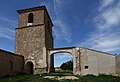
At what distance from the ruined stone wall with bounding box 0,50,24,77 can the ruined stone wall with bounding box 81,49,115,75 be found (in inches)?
319

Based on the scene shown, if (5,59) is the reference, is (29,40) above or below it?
above

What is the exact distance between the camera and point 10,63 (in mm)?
16969

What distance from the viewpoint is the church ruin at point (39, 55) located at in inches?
681

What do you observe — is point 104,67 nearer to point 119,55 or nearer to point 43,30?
point 119,55

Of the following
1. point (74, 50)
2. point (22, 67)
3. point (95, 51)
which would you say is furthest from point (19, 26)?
point (95, 51)

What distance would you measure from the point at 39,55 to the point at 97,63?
7607 mm

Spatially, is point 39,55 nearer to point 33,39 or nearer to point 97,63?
point 33,39

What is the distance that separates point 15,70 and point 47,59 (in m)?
4.22

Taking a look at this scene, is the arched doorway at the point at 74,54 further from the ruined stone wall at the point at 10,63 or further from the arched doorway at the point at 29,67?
the ruined stone wall at the point at 10,63

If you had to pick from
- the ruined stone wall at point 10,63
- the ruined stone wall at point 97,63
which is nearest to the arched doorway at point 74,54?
the ruined stone wall at point 97,63

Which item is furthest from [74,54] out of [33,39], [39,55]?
[33,39]

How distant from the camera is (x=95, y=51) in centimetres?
1777

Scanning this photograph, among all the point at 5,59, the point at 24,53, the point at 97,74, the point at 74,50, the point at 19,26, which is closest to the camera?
the point at 5,59

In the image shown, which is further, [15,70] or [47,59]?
[47,59]
